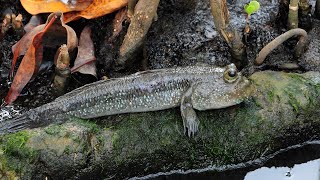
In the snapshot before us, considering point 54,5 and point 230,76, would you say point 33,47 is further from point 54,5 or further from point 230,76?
point 230,76

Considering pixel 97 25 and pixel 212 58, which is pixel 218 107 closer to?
Answer: pixel 212 58

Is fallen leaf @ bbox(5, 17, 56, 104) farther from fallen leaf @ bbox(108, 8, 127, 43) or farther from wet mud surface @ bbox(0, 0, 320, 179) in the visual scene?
fallen leaf @ bbox(108, 8, 127, 43)

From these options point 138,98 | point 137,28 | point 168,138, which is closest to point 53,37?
point 137,28

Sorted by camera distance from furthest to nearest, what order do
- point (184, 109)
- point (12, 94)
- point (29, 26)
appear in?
1. point (29, 26)
2. point (12, 94)
3. point (184, 109)

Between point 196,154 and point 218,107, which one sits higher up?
point 218,107

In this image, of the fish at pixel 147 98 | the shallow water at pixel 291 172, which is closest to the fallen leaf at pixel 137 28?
the fish at pixel 147 98

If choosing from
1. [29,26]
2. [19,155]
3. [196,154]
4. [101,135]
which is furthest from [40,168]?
[29,26]

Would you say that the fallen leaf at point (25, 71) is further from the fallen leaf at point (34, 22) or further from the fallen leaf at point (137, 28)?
the fallen leaf at point (137, 28)

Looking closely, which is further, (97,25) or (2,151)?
(97,25)
